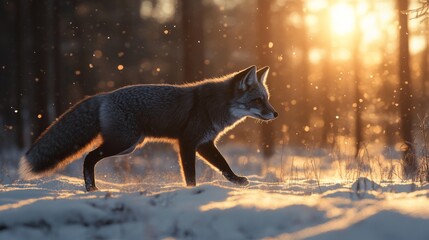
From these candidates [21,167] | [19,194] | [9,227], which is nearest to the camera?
[9,227]

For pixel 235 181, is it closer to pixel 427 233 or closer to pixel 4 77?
pixel 427 233

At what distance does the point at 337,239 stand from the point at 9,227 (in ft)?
8.47

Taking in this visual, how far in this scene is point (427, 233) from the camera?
3.54m

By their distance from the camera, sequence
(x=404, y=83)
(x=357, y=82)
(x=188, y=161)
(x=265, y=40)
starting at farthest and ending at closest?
(x=357, y=82)
(x=265, y=40)
(x=404, y=83)
(x=188, y=161)

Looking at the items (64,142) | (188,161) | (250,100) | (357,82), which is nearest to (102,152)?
(64,142)

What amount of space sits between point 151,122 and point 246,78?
160 centimetres

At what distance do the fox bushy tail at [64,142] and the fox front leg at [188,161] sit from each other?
123 cm

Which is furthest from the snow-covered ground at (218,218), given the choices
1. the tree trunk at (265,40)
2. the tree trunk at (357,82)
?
the tree trunk at (357,82)

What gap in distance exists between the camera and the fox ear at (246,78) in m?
7.97

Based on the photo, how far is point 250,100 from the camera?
8148mm

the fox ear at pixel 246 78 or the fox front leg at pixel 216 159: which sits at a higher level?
the fox ear at pixel 246 78

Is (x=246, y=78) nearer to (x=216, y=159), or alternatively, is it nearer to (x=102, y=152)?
(x=216, y=159)

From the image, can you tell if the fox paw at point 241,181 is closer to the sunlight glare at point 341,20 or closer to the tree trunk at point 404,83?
the tree trunk at point 404,83

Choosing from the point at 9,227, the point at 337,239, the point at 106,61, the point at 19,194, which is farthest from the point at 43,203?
the point at 106,61
